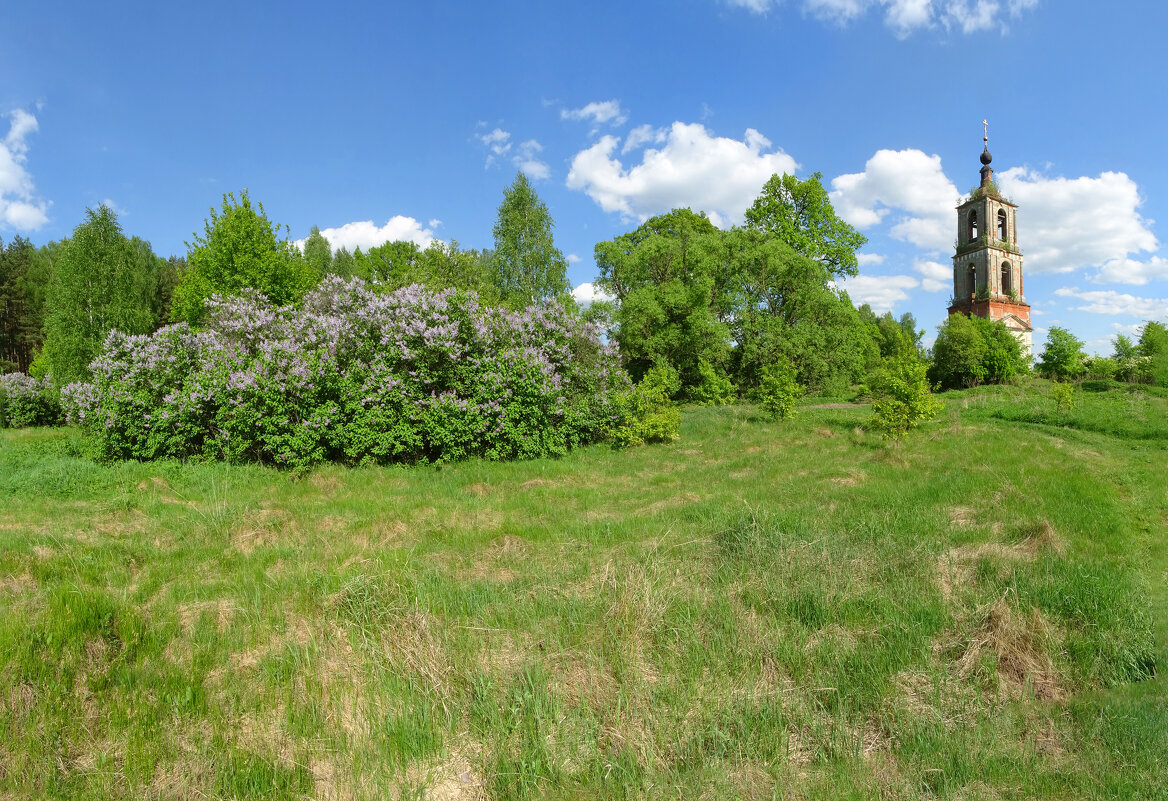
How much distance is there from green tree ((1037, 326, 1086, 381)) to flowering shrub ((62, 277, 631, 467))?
111ft

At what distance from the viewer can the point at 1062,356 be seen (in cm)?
3350

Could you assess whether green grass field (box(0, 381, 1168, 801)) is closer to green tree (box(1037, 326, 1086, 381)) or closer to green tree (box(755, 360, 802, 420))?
green tree (box(755, 360, 802, 420))

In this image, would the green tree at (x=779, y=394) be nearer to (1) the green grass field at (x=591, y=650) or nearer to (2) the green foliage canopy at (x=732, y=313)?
(2) the green foliage canopy at (x=732, y=313)

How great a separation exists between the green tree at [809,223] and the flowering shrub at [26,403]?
110ft

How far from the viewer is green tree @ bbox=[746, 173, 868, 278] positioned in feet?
99.0

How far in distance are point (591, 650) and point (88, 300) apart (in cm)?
3014

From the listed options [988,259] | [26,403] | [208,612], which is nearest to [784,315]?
[208,612]

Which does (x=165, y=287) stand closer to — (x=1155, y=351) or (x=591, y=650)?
(x=591, y=650)

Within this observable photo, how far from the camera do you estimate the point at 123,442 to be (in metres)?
12.8

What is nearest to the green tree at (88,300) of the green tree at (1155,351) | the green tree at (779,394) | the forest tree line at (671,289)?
the forest tree line at (671,289)

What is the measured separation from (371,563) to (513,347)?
873 cm

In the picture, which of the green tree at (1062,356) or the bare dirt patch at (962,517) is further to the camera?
the green tree at (1062,356)

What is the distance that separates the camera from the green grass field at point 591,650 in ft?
10.3

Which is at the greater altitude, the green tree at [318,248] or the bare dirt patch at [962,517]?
the green tree at [318,248]
